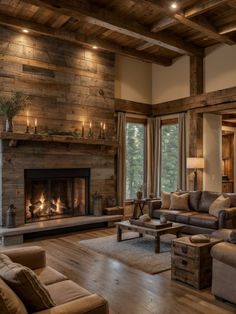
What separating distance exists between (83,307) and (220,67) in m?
6.43

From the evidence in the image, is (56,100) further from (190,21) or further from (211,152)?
(211,152)

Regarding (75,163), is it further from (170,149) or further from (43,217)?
(170,149)

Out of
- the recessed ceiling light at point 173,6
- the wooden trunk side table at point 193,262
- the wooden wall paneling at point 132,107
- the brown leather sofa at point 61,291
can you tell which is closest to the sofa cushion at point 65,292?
the brown leather sofa at point 61,291

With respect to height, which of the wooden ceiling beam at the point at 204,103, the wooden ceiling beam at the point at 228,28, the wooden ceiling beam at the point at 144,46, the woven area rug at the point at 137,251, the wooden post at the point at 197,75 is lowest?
the woven area rug at the point at 137,251

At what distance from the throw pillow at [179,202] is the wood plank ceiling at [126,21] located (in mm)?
3243

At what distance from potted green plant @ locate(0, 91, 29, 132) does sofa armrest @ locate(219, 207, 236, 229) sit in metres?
4.05

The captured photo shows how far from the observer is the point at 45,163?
6.18 m

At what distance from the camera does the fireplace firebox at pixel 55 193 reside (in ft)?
20.3

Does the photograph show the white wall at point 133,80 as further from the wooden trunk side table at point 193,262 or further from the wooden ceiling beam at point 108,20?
the wooden trunk side table at point 193,262

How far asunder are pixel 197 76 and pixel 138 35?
2.03 meters

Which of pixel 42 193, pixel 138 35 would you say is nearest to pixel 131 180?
pixel 42 193

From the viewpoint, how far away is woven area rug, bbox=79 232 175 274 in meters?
4.16

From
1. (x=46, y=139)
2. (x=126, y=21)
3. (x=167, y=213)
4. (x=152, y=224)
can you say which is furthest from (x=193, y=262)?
(x=126, y=21)

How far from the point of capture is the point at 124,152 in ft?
25.2
